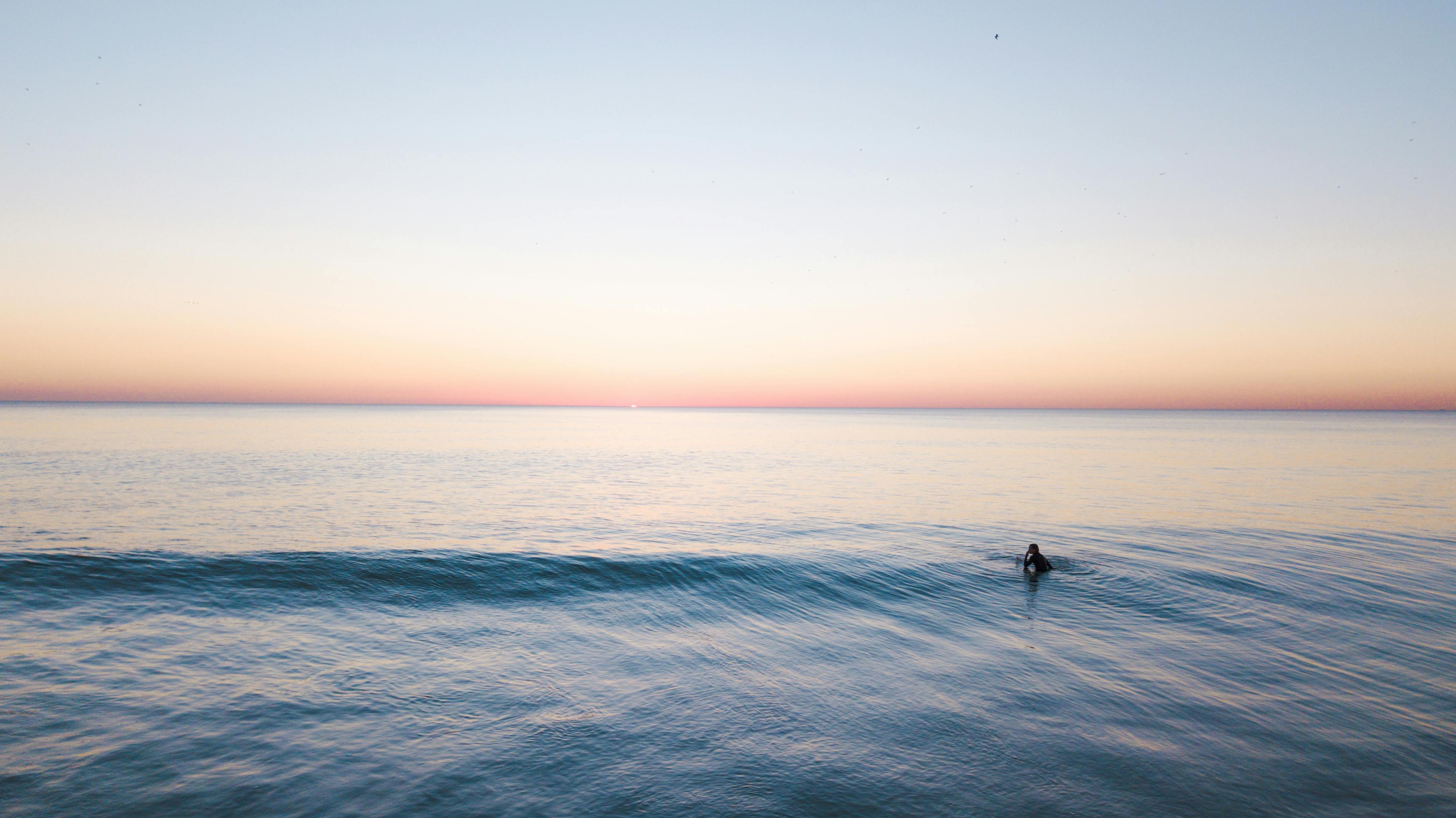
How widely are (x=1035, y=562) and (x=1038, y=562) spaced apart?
0.27 feet

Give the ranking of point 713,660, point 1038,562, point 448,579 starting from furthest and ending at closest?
point 1038,562 → point 448,579 → point 713,660

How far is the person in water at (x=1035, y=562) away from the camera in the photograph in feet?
79.2

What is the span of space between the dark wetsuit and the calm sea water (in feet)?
1.89

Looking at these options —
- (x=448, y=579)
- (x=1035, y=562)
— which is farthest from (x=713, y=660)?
(x=1035, y=562)

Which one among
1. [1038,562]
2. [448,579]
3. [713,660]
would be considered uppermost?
[1038,562]

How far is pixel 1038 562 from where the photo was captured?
79.3 ft

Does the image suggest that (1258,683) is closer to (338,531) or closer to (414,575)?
(414,575)

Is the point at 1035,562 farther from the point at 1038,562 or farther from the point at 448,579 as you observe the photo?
the point at 448,579

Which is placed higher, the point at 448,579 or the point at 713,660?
Result: the point at 713,660

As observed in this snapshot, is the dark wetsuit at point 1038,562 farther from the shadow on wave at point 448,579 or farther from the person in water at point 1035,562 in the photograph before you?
the shadow on wave at point 448,579

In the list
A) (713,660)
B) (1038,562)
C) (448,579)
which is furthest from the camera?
(1038,562)

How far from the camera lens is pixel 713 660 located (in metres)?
16.0

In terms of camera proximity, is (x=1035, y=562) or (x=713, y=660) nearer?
(x=713, y=660)

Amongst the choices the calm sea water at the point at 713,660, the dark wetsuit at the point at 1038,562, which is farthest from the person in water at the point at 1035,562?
the calm sea water at the point at 713,660
